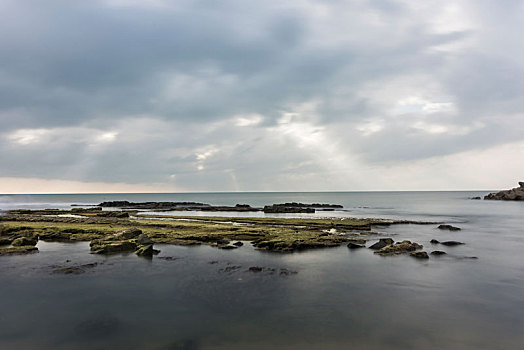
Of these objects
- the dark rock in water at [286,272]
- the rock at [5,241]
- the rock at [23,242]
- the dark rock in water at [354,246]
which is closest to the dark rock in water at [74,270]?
the rock at [23,242]

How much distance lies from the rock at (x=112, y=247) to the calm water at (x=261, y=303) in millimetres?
2392

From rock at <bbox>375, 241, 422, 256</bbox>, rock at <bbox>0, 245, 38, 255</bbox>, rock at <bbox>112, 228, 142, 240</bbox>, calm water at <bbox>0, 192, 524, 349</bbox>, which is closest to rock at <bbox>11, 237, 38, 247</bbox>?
rock at <bbox>0, 245, 38, 255</bbox>

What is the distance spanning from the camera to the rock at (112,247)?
39656 mm

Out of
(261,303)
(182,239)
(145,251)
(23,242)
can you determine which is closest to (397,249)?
(261,303)

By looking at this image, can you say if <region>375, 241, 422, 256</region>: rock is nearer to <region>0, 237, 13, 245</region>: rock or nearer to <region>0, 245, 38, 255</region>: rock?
<region>0, 245, 38, 255</region>: rock

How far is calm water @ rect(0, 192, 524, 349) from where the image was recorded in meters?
17.8

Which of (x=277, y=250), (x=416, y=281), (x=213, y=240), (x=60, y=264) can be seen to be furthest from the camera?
(x=213, y=240)

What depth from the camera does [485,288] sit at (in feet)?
91.3

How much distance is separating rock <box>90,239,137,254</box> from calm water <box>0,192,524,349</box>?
2.39m

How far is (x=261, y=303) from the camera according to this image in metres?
22.9

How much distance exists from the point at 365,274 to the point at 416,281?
4660 millimetres

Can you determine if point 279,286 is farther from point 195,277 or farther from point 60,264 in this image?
point 60,264

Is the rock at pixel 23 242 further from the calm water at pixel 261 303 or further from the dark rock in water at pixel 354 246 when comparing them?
the dark rock in water at pixel 354 246

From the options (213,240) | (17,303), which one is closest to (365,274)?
(213,240)
